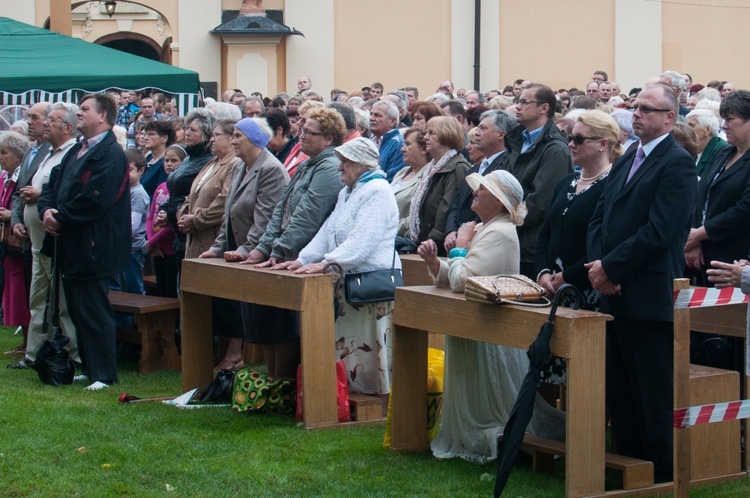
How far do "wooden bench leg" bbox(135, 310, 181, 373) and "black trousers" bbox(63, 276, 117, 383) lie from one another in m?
0.65

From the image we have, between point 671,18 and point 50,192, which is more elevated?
point 671,18

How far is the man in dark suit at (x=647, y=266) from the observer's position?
5598mm

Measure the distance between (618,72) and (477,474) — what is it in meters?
19.8

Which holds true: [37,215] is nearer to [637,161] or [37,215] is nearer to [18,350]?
[18,350]

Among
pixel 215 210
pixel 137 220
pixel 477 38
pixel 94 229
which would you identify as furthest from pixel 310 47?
pixel 94 229

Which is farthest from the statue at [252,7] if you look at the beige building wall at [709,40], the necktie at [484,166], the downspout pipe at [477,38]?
the necktie at [484,166]

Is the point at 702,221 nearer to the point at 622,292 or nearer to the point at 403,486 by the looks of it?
the point at 622,292

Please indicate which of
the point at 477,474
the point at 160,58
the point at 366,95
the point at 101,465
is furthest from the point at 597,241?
the point at 160,58

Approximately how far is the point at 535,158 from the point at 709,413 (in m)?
2.69

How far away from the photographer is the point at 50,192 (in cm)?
910

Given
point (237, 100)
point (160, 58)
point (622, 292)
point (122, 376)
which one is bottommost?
point (122, 376)

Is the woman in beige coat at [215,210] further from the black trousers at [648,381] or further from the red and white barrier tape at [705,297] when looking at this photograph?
the red and white barrier tape at [705,297]

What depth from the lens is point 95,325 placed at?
348 inches

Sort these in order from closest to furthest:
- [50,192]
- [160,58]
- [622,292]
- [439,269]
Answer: [622,292] → [439,269] → [50,192] → [160,58]
